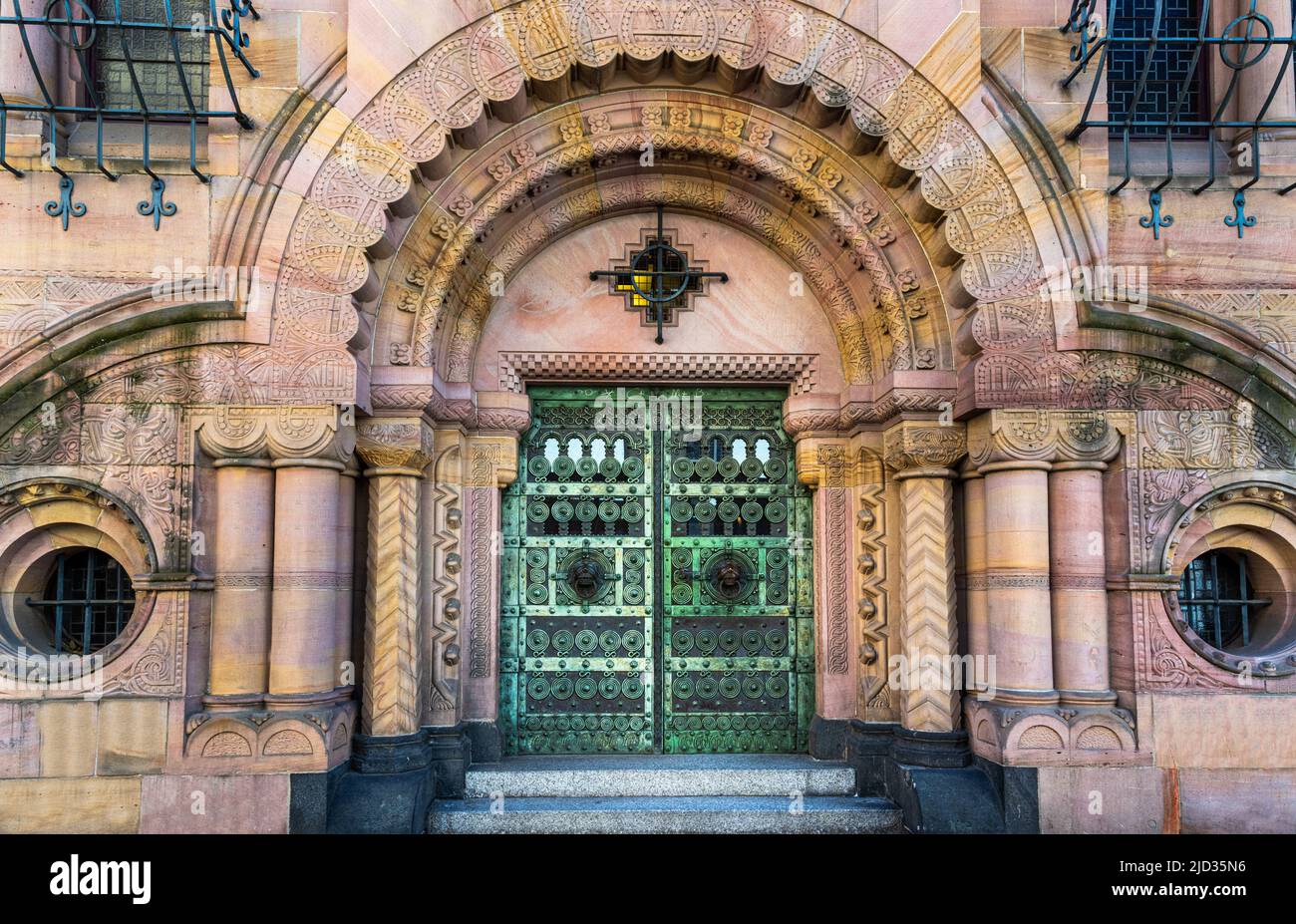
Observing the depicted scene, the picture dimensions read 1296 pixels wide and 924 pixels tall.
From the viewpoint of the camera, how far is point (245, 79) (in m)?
6.14

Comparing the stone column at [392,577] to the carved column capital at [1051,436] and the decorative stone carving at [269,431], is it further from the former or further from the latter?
the carved column capital at [1051,436]

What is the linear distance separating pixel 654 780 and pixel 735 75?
15.7ft

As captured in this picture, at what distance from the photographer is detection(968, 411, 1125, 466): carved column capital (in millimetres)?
6086

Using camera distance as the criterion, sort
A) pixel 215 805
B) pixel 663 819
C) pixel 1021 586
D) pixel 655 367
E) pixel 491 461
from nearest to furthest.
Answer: pixel 215 805, pixel 1021 586, pixel 663 819, pixel 491 461, pixel 655 367

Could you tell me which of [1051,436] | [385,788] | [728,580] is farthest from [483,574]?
[1051,436]

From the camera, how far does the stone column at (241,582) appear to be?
5.77 meters

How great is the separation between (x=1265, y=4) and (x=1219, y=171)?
1.08 metres

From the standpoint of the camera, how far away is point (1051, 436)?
609cm

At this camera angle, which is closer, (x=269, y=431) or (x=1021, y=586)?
(x=269, y=431)

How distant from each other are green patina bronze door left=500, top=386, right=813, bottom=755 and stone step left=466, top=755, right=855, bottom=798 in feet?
1.44

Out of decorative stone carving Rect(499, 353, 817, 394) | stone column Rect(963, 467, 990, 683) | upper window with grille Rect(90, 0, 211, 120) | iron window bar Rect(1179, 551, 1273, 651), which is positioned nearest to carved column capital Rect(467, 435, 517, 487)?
decorative stone carving Rect(499, 353, 817, 394)

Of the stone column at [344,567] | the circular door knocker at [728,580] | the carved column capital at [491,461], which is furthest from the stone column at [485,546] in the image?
the circular door knocker at [728,580]

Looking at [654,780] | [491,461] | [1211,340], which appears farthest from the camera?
[491,461]

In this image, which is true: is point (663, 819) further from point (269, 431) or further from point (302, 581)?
point (269, 431)
